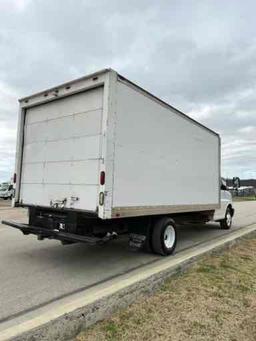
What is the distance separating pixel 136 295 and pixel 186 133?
503 centimetres

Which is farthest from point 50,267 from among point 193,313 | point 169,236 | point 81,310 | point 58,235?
point 193,313

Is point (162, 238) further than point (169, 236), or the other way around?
point (169, 236)

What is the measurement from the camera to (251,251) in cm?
885

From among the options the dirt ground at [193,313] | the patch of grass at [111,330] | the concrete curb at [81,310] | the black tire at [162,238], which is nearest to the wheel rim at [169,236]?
the black tire at [162,238]

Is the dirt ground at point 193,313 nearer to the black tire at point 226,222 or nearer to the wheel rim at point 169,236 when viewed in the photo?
the wheel rim at point 169,236

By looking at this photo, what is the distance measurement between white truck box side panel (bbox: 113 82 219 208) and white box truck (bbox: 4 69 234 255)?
0.02m

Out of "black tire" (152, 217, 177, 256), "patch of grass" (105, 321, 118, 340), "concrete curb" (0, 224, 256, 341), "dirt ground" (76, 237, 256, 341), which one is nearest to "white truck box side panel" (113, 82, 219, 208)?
"black tire" (152, 217, 177, 256)

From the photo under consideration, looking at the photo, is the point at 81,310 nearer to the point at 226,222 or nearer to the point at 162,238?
the point at 162,238

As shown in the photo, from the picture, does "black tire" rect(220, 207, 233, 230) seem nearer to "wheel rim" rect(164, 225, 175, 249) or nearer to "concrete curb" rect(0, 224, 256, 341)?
"wheel rim" rect(164, 225, 175, 249)

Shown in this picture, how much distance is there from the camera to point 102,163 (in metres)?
6.19

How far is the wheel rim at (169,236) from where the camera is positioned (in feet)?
26.5

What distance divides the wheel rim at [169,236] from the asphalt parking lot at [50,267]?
0.49 meters

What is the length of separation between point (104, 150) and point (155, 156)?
1746 mm

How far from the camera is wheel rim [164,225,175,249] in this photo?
8.07m
